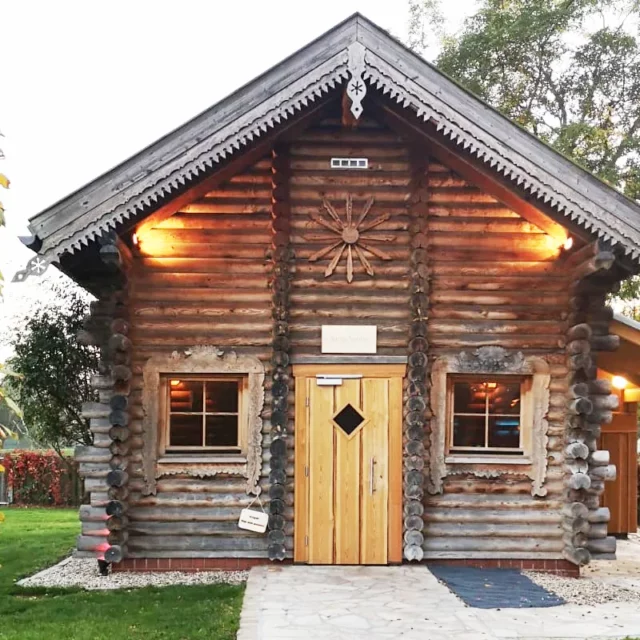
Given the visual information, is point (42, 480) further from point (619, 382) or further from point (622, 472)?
point (619, 382)

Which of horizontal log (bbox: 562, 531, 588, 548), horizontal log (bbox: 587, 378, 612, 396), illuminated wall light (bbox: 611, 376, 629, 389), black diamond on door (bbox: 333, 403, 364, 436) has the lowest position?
horizontal log (bbox: 562, 531, 588, 548)

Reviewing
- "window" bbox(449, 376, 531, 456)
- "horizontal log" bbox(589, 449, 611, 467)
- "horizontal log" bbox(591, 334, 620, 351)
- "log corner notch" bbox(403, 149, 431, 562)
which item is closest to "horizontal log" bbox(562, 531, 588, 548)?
"horizontal log" bbox(589, 449, 611, 467)

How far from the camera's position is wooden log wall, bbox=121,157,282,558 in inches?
364

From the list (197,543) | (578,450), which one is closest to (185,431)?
(197,543)

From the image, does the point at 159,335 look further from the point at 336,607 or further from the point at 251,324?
the point at 336,607

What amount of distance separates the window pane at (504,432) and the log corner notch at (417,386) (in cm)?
90

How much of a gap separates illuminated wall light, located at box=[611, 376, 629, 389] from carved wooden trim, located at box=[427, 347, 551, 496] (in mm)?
3827

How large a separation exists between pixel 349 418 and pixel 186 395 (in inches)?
80.0

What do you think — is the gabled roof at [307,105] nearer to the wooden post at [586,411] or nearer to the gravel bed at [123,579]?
the wooden post at [586,411]

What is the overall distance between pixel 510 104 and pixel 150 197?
53.7ft

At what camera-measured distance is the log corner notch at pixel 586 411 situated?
913 cm

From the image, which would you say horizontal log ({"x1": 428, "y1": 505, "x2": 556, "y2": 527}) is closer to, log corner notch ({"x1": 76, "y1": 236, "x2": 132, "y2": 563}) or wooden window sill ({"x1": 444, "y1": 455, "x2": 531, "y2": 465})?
wooden window sill ({"x1": 444, "y1": 455, "x2": 531, "y2": 465})

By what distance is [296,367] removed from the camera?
9.37 meters

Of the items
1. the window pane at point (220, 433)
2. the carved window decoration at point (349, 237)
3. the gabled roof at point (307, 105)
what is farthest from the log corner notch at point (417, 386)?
the window pane at point (220, 433)
